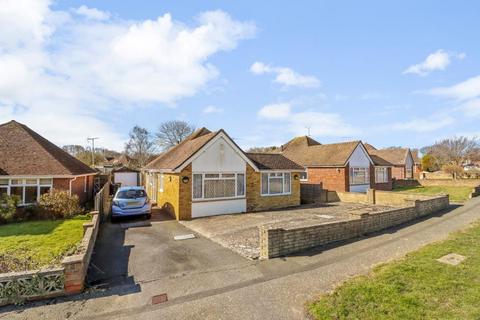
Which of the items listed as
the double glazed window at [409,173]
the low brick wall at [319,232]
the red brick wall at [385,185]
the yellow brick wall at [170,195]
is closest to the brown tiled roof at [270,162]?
the yellow brick wall at [170,195]

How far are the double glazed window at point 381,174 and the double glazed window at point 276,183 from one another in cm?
1515

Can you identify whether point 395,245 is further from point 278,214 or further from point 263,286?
point 278,214

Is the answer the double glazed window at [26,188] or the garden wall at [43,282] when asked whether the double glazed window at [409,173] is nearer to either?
the double glazed window at [26,188]

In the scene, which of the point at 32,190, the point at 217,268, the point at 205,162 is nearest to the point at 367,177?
the point at 205,162

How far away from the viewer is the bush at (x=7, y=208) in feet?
39.4

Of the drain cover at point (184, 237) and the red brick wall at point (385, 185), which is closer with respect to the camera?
the drain cover at point (184, 237)

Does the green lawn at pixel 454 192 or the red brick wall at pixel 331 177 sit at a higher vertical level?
the red brick wall at pixel 331 177

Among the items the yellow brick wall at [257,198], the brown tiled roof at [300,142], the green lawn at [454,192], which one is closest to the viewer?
the yellow brick wall at [257,198]

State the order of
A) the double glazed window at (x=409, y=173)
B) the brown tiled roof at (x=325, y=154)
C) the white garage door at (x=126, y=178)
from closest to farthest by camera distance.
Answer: the brown tiled roof at (x=325, y=154) → the white garage door at (x=126, y=178) → the double glazed window at (x=409, y=173)

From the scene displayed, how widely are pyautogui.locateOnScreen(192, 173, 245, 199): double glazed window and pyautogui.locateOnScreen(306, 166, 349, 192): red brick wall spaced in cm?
1098

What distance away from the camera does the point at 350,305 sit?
4.75 m

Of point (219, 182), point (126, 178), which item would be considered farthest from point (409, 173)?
point (126, 178)

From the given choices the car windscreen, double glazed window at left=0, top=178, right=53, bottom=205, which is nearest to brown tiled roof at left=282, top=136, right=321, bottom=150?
the car windscreen

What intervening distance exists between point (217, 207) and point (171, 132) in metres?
41.0
